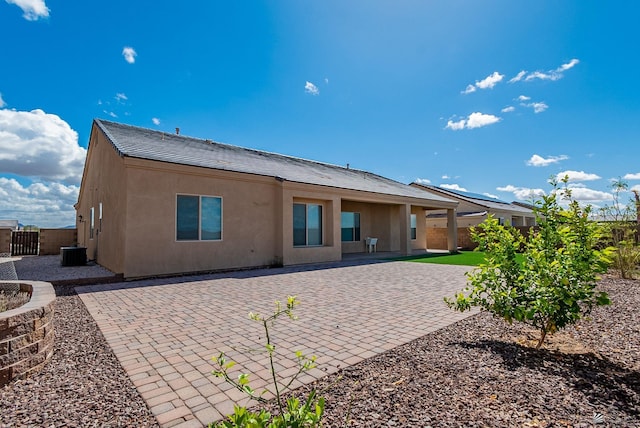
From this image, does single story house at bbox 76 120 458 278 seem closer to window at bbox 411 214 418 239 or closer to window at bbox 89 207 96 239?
Answer: window at bbox 89 207 96 239

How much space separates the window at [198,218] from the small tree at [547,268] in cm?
868

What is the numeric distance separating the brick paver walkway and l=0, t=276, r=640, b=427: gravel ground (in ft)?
0.79

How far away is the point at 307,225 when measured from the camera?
13734 mm

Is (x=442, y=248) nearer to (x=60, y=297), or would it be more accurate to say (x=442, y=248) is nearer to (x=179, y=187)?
(x=179, y=187)

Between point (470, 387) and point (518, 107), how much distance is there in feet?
46.1

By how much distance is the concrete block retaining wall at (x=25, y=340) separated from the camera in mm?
2911

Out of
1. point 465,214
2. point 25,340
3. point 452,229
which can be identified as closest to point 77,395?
point 25,340

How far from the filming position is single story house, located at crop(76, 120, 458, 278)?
9266 millimetres

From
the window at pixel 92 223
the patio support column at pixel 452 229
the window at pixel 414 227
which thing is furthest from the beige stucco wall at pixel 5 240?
the patio support column at pixel 452 229

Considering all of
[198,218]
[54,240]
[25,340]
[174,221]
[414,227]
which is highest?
[198,218]

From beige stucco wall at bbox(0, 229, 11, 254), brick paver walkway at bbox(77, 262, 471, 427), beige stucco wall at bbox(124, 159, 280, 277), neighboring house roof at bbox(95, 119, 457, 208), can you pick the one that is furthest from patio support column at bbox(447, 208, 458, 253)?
beige stucco wall at bbox(0, 229, 11, 254)

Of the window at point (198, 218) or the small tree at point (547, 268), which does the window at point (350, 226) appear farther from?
the small tree at point (547, 268)

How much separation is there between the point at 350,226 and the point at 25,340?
626 inches

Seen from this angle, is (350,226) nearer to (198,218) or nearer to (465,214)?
(198,218)
